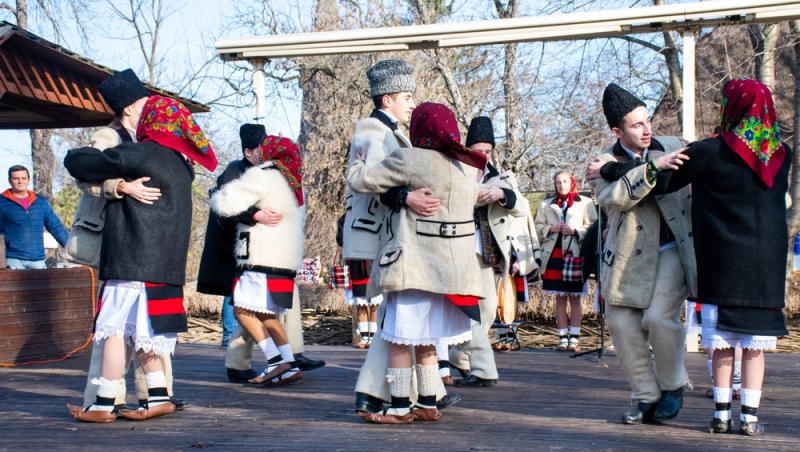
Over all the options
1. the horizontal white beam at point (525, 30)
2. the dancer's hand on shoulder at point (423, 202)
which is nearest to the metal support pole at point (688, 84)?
the horizontal white beam at point (525, 30)

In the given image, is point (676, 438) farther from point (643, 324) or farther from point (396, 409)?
point (396, 409)

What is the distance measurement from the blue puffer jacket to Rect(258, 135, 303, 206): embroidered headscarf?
4.03m

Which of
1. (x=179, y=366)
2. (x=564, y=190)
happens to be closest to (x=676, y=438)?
(x=179, y=366)

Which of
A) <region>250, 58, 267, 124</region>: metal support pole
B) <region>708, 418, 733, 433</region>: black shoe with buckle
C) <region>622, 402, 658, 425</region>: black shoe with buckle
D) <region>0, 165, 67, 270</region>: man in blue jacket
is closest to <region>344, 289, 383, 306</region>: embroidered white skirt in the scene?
<region>250, 58, 267, 124</region>: metal support pole

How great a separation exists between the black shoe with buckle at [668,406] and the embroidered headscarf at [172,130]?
2508 millimetres

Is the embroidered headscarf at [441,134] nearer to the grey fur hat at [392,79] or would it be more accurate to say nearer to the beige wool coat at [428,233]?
the beige wool coat at [428,233]

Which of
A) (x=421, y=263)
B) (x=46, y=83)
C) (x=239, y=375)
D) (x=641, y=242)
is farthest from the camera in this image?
(x=46, y=83)

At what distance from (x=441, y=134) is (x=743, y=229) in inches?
56.1

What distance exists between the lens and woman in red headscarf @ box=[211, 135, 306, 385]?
6422mm

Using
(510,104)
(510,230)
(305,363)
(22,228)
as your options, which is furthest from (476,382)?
(510,104)

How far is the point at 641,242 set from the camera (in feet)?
15.4

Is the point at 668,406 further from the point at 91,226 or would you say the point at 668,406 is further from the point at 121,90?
the point at 121,90

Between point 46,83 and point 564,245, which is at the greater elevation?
point 46,83

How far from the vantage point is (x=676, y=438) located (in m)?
4.38
